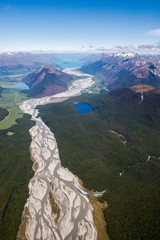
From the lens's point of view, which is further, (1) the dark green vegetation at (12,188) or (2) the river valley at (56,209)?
(1) the dark green vegetation at (12,188)

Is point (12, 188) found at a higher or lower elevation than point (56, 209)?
higher

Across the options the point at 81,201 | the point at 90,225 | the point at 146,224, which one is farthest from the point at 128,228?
the point at 81,201

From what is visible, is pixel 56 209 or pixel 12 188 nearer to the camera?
pixel 56 209

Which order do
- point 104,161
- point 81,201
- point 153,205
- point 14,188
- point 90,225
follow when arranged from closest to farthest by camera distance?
point 90,225, point 153,205, point 81,201, point 14,188, point 104,161

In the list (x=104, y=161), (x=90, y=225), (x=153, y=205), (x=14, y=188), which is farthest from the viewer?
(x=104, y=161)

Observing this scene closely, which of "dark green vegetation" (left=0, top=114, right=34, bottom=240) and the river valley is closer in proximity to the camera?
the river valley

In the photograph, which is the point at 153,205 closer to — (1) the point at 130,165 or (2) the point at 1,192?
(1) the point at 130,165

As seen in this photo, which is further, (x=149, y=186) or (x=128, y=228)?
(x=149, y=186)

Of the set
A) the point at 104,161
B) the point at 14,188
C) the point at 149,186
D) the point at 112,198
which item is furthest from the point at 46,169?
the point at 149,186

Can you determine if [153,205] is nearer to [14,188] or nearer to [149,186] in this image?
[149,186]
